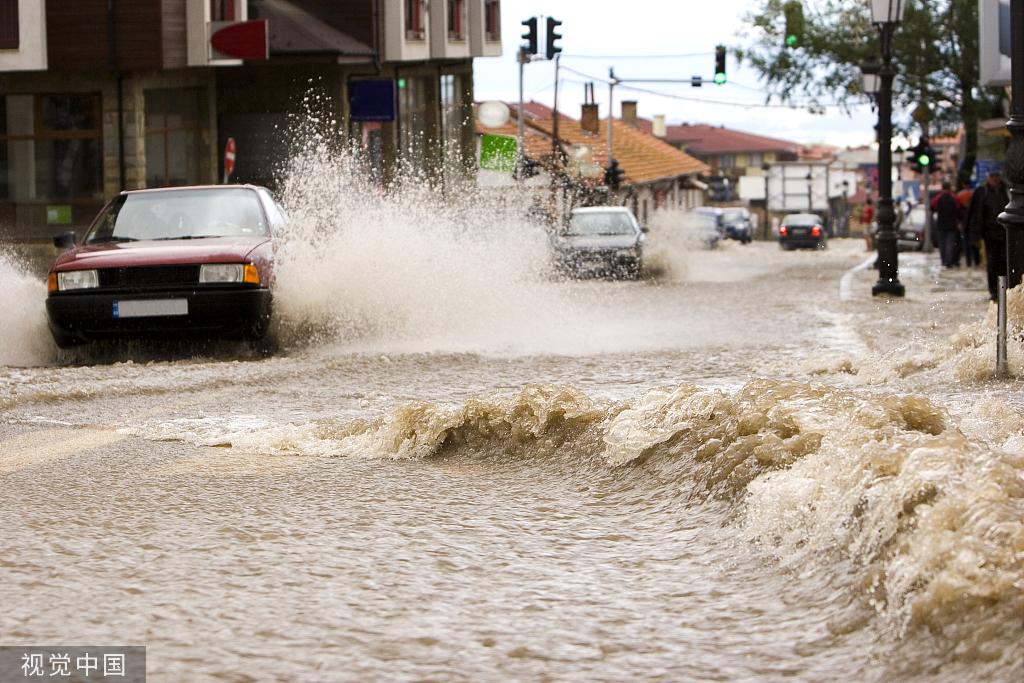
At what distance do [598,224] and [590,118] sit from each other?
140 feet

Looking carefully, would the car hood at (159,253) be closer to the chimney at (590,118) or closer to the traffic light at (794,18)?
the traffic light at (794,18)

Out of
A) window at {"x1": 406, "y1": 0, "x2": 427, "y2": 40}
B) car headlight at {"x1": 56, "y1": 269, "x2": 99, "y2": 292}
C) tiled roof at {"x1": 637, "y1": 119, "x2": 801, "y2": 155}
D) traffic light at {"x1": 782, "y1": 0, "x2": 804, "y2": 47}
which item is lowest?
car headlight at {"x1": 56, "y1": 269, "x2": 99, "y2": 292}

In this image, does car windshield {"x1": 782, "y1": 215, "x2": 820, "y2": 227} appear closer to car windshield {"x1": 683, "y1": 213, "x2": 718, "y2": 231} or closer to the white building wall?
car windshield {"x1": 683, "y1": 213, "x2": 718, "y2": 231}

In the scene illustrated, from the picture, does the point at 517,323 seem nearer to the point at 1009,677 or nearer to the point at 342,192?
the point at 342,192

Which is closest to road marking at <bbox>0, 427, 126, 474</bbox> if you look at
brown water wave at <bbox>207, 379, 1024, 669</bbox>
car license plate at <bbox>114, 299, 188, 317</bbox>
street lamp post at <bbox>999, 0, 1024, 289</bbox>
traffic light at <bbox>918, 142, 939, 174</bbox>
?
brown water wave at <bbox>207, 379, 1024, 669</bbox>

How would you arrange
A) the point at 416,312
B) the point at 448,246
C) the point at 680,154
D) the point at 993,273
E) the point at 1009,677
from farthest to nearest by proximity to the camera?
1. the point at 680,154
2. the point at 993,273
3. the point at 448,246
4. the point at 416,312
5. the point at 1009,677

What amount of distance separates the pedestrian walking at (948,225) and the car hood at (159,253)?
63.8ft

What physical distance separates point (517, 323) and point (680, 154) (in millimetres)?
73362

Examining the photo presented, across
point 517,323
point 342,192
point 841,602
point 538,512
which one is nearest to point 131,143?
point 342,192

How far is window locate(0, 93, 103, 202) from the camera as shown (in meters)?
24.9

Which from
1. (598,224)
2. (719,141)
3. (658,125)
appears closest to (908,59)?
(598,224)

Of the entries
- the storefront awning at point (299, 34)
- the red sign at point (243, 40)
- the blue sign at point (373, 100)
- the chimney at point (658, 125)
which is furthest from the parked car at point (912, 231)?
the chimney at point (658, 125)

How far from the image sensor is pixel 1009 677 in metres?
3.12

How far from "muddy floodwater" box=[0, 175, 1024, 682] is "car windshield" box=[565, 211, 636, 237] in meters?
17.9
